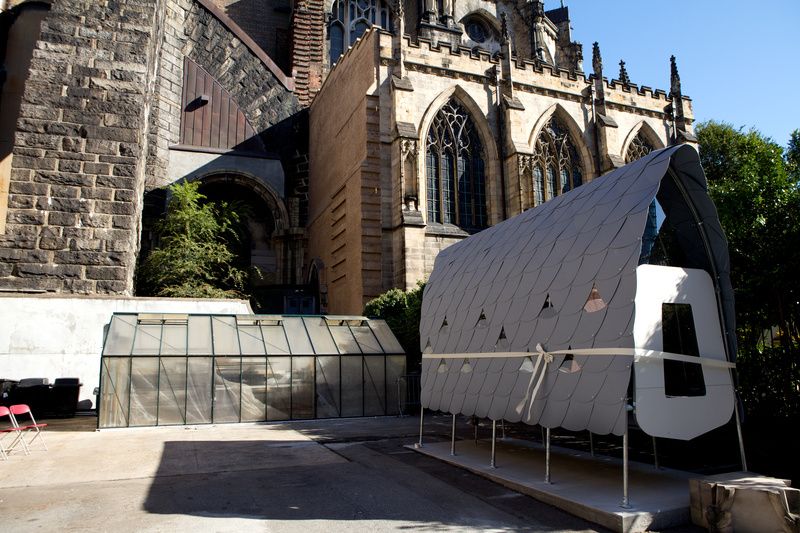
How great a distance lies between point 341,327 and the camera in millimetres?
17219

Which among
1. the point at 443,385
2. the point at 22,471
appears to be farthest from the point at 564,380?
the point at 22,471

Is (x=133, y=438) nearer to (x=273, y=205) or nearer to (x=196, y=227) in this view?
(x=196, y=227)

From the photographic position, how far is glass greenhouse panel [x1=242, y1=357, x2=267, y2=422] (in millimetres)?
14570

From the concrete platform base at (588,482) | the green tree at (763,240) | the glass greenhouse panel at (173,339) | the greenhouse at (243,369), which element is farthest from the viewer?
the glass greenhouse panel at (173,339)

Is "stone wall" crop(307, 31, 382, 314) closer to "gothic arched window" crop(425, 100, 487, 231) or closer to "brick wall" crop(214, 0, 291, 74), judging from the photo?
"gothic arched window" crop(425, 100, 487, 231)

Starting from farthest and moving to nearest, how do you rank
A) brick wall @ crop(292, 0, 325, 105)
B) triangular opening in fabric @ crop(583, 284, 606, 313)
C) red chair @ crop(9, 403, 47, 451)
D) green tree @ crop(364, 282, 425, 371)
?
brick wall @ crop(292, 0, 325, 105) < green tree @ crop(364, 282, 425, 371) < red chair @ crop(9, 403, 47, 451) < triangular opening in fabric @ crop(583, 284, 606, 313)

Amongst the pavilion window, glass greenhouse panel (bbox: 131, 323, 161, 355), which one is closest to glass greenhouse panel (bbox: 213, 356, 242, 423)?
glass greenhouse panel (bbox: 131, 323, 161, 355)

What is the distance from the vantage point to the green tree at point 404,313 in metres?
18.0

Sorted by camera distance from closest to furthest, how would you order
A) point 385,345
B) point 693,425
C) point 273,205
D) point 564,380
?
1. point 693,425
2. point 564,380
3. point 385,345
4. point 273,205

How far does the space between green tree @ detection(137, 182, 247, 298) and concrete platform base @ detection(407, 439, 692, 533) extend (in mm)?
14697

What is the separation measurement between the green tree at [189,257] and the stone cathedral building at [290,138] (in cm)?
129

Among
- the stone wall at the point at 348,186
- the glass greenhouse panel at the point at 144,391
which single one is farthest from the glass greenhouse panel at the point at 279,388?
the stone wall at the point at 348,186

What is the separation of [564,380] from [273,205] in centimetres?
2251

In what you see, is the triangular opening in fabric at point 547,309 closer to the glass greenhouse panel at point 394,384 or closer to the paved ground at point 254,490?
the paved ground at point 254,490
